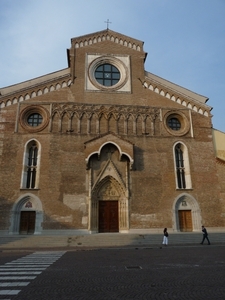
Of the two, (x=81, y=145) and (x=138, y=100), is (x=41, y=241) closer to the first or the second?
(x=81, y=145)

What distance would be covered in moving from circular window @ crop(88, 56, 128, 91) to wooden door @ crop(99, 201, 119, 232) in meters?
11.1

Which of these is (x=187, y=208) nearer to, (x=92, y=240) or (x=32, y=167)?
(x=92, y=240)

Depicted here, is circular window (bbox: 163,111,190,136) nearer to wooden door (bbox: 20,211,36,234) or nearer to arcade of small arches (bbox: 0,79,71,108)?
arcade of small arches (bbox: 0,79,71,108)

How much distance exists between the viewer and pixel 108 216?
22.4m

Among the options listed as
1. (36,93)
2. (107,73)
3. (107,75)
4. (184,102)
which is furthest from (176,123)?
(36,93)

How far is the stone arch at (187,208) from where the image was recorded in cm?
2220

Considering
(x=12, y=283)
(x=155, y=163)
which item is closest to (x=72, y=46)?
(x=155, y=163)

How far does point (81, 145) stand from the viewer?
23.2 meters

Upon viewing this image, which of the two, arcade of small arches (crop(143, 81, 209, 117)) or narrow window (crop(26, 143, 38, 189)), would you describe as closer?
narrow window (crop(26, 143, 38, 189))

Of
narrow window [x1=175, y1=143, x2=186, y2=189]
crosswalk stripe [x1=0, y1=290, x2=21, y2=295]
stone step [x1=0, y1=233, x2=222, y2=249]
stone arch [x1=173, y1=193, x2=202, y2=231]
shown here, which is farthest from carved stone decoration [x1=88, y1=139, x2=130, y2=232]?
crosswalk stripe [x1=0, y1=290, x2=21, y2=295]

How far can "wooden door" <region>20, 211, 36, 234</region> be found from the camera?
825 inches

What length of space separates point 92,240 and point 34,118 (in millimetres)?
12316

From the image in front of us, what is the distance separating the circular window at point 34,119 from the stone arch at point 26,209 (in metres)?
6.66

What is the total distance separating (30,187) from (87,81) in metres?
11.5
